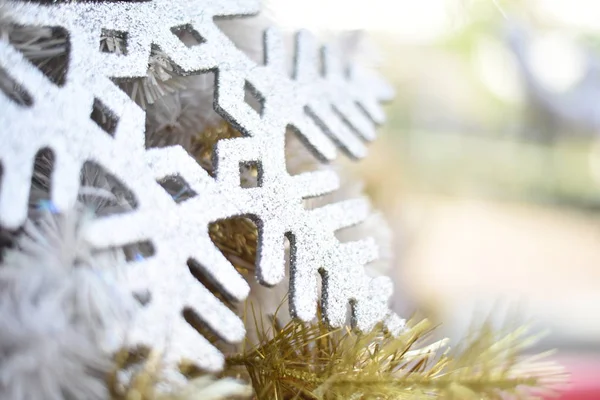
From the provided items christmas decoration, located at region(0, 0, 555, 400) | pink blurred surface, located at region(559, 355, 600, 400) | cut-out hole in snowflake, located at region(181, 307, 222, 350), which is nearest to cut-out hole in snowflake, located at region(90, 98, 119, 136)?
christmas decoration, located at region(0, 0, 555, 400)

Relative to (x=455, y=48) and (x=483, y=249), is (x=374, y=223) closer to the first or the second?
(x=483, y=249)

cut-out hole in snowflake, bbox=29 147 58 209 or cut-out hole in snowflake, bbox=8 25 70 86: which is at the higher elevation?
cut-out hole in snowflake, bbox=8 25 70 86

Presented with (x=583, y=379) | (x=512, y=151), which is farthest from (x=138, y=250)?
(x=512, y=151)

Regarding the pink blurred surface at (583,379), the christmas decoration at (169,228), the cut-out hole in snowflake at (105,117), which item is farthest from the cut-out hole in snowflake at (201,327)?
the pink blurred surface at (583,379)

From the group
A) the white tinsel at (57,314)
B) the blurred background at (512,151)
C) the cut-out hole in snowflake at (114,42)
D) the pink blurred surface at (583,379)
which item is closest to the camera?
the white tinsel at (57,314)

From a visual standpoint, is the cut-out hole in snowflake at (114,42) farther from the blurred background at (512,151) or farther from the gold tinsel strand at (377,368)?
the blurred background at (512,151)

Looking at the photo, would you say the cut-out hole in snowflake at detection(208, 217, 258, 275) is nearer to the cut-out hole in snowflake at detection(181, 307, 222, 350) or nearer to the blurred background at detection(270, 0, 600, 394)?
the cut-out hole in snowflake at detection(181, 307, 222, 350)

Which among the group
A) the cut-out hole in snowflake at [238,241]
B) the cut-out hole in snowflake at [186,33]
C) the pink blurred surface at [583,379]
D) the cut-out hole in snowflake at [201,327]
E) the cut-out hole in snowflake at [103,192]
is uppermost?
the cut-out hole in snowflake at [186,33]
